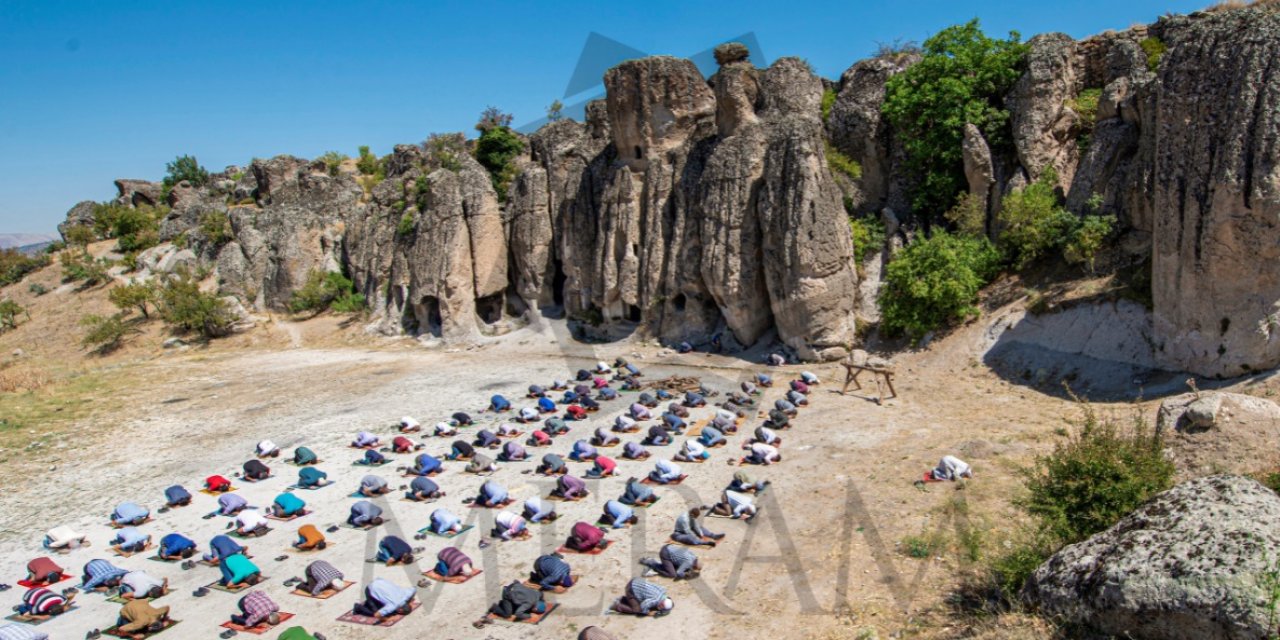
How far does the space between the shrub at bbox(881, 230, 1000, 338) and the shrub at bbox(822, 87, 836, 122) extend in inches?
372

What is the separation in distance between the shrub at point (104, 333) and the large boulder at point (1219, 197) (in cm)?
4445

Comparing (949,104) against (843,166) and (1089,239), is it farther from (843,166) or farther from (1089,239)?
(1089,239)

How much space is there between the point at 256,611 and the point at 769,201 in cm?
2110

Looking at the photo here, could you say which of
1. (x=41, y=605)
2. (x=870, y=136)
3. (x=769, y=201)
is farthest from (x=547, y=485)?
(x=870, y=136)

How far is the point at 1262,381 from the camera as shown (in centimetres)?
1714

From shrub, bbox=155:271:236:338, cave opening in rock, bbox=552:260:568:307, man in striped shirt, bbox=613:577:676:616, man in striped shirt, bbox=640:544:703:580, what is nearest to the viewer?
man in striped shirt, bbox=613:577:676:616

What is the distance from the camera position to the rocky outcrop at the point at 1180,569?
672 centimetres

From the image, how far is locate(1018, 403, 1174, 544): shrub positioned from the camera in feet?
30.9

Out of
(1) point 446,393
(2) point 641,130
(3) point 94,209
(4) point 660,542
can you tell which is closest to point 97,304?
(3) point 94,209

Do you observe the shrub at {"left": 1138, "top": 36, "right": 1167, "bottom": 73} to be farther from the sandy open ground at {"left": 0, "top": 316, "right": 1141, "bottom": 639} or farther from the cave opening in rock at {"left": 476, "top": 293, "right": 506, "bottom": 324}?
the cave opening in rock at {"left": 476, "top": 293, "right": 506, "bottom": 324}


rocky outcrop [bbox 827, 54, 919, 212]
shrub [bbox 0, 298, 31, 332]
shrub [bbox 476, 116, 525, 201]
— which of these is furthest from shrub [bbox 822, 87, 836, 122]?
shrub [bbox 0, 298, 31, 332]

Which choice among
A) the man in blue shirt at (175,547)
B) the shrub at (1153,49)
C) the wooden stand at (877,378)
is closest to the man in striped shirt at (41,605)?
the man in blue shirt at (175,547)

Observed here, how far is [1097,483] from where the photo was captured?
9.59 meters

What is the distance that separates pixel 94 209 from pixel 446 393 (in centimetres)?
5072
